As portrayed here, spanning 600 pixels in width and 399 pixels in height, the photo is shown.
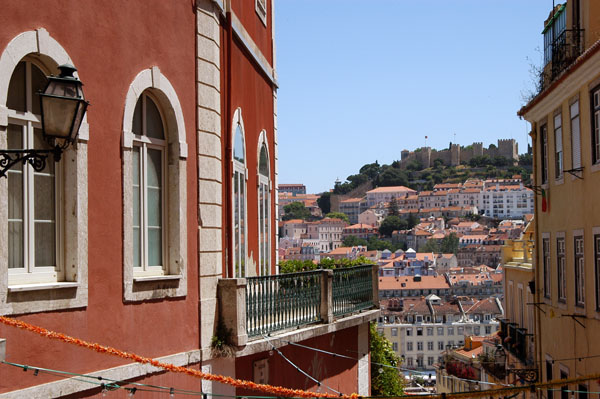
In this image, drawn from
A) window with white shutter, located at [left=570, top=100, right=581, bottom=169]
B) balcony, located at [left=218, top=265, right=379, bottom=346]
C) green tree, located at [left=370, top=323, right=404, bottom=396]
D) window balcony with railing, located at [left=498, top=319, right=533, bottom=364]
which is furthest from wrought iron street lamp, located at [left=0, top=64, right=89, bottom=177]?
green tree, located at [left=370, top=323, right=404, bottom=396]

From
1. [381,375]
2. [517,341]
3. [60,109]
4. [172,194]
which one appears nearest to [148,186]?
[172,194]

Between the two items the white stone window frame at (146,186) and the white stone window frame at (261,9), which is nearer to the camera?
the white stone window frame at (146,186)

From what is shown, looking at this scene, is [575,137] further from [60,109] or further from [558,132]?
[60,109]

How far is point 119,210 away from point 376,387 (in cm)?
1697

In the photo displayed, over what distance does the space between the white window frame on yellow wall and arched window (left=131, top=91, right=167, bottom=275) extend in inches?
83.4

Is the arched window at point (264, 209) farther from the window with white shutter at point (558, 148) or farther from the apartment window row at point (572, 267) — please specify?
the window with white shutter at point (558, 148)

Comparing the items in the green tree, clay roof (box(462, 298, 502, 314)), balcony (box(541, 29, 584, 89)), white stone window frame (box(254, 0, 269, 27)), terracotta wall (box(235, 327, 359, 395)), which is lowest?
clay roof (box(462, 298, 502, 314))

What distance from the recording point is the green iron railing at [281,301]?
10547mm

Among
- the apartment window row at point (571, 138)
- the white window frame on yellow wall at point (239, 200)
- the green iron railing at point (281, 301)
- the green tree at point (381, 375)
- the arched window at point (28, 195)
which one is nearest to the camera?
the arched window at point (28, 195)

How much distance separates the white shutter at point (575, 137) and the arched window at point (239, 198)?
5.89 m

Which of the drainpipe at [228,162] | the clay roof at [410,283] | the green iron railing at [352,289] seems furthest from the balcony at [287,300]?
the clay roof at [410,283]

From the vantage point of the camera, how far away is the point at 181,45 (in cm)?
956

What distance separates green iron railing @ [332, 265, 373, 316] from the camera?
530 inches

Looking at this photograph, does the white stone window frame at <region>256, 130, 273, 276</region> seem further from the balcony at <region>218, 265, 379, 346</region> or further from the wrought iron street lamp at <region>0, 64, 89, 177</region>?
the wrought iron street lamp at <region>0, 64, 89, 177</region>
